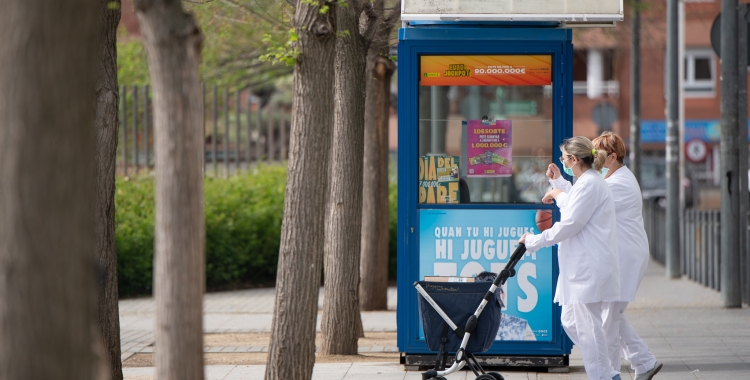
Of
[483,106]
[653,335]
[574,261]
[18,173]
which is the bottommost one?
[653,335]

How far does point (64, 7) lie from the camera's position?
9.73 ft

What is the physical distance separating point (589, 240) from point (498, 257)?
4.57 ft

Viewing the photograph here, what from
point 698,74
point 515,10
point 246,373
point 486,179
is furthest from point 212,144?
point 698,74

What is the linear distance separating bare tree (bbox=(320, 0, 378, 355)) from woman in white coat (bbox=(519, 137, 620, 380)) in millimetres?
2803

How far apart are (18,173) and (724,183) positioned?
9841 millimetres

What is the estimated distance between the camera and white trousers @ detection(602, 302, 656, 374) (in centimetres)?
632

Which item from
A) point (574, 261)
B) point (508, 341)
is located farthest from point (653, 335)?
point (574, 261)

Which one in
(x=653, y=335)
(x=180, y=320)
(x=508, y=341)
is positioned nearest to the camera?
(x=180, y=320)

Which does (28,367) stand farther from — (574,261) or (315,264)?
(574,261)

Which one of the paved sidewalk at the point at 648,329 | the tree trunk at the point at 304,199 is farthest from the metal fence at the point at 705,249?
the tree trunk at the point at 304,199

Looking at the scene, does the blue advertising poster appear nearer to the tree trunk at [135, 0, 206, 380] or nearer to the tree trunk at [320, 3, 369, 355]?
the tree trunk at [320, 3, 369, 355]

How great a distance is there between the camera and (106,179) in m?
6.34

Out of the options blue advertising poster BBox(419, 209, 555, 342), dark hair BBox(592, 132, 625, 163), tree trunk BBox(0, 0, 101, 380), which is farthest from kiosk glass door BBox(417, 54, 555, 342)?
tree trunk BBox(0, 0, 101, 380)

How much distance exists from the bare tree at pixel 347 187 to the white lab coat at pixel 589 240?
2924mm
